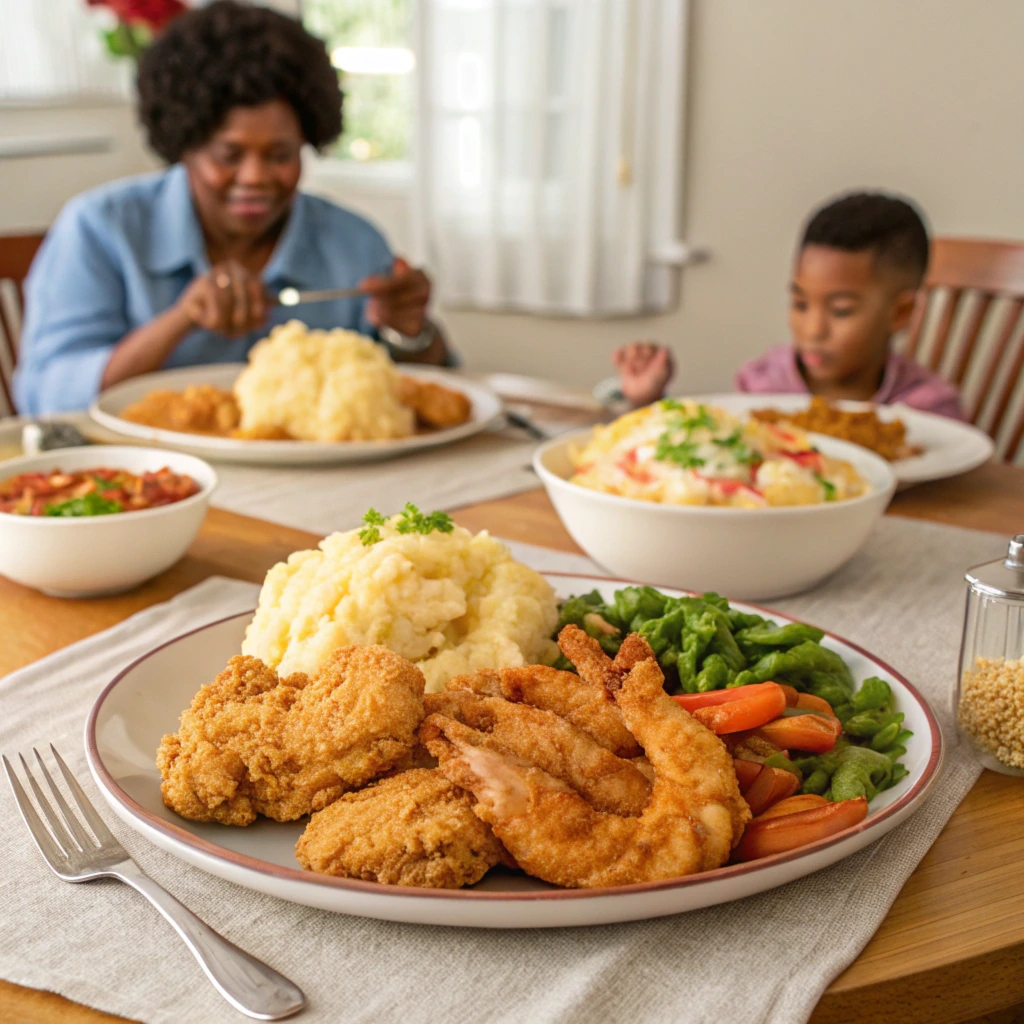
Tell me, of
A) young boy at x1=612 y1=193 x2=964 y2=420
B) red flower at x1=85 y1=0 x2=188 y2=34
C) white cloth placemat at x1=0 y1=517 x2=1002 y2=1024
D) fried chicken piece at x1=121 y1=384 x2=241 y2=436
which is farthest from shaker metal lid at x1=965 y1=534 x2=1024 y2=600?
red flower at x1=85 y1=0 x2=188 y2=34

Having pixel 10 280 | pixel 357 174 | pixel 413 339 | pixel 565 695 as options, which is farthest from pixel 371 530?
pixel 357 174

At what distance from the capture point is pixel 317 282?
326 cm

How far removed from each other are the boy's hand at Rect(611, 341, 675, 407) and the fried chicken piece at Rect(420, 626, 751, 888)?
1.44 meters

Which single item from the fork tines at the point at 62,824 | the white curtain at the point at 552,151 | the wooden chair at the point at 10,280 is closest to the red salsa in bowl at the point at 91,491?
the fork tines at the point at 62,824

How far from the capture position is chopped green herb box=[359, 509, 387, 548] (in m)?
1.21

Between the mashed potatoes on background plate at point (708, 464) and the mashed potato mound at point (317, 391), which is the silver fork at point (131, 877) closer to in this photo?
the mashed potatoes on background plate at point (708, 464)

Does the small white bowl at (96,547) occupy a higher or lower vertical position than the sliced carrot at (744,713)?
lower

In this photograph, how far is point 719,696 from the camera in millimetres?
1072

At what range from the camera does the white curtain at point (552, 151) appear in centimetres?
459

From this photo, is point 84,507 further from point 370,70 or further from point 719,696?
point 370,70

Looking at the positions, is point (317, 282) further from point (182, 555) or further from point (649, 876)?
point (649, 876)

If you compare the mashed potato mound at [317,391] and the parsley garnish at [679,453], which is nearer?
the parsley garnish at [679,453]

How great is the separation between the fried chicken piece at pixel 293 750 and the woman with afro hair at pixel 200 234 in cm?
192

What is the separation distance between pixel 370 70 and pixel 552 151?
1300 millimetres
